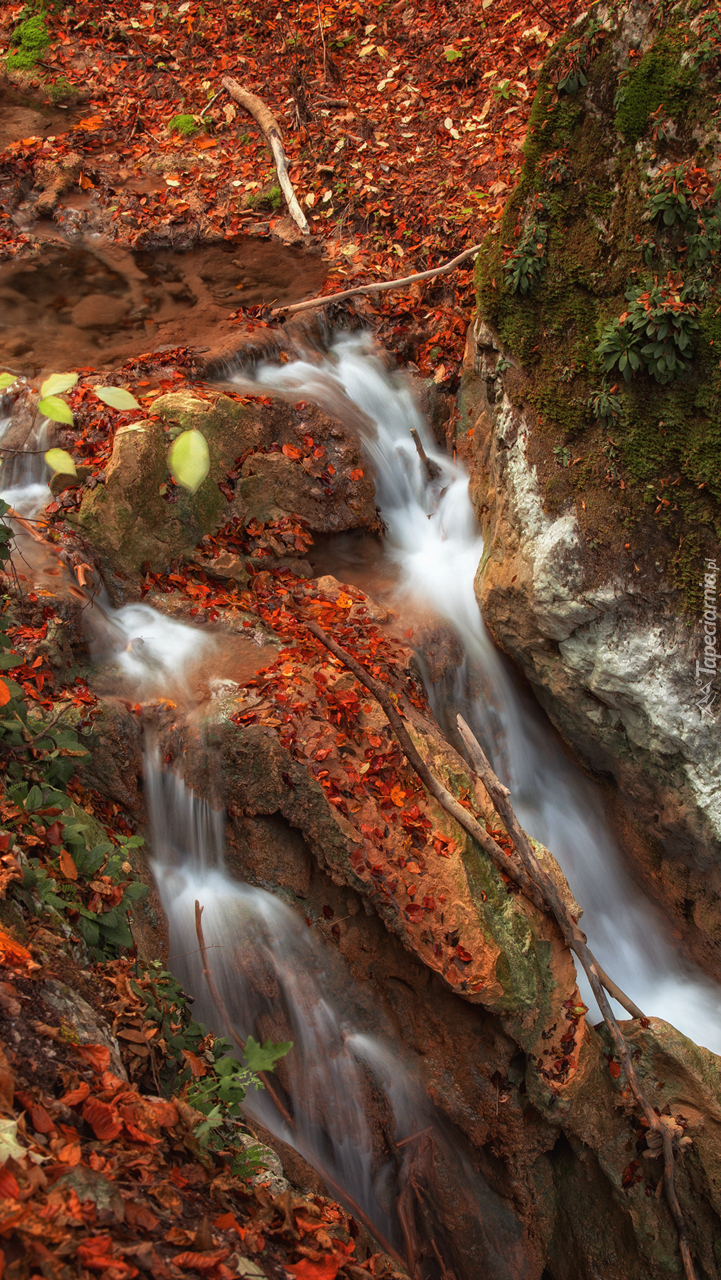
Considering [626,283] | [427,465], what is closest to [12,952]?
[626,283]

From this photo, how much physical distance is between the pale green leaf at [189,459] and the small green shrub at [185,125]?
1164cm

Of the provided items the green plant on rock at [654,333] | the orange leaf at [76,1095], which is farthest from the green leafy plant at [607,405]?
the orange leaf at [76,1095]

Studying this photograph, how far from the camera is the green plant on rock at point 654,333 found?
454 centimetres

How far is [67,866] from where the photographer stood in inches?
129

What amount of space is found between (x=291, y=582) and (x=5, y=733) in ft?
10.1

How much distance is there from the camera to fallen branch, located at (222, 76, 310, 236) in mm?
9680

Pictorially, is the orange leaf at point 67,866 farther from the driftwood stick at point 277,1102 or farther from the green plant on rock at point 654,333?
the green plant on rock at point 654,333

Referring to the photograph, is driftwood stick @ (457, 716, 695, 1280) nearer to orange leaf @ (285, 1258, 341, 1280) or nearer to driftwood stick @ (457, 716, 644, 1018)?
driftwood stick @ (457, 716, 644, 1018)

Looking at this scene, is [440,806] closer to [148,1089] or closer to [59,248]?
[148,1089]

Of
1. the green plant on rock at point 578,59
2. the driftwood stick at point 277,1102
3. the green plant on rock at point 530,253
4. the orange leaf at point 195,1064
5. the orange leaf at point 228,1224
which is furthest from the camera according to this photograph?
the green plant on rock at point 530,253

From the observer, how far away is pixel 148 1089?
2.75 meters

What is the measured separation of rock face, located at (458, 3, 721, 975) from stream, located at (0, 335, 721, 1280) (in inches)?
14.2

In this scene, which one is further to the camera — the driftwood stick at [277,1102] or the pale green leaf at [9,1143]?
the driftwood stick at [277,1102]

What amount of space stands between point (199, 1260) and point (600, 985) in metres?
3.33
